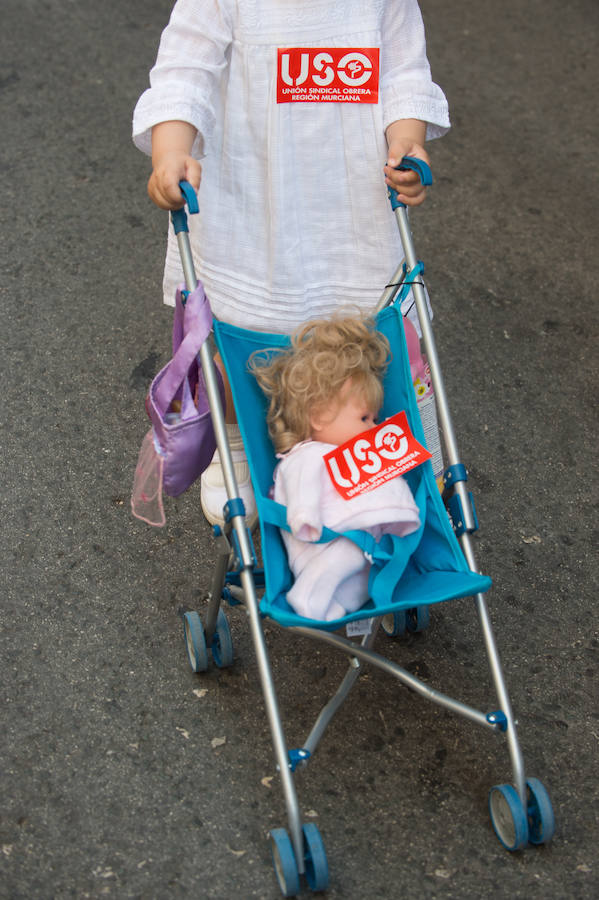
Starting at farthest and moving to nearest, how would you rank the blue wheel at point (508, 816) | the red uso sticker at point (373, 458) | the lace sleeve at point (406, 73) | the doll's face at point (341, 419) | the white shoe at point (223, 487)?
the white shoe at point (223, 487)
the lace sleeve at point (406, 73)
the doll's face at point (341, 419)
the red uso sticker at point (373, 458)
the blue wheel at point (508, 816)

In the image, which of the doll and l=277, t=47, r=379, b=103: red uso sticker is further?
l=277, t=47, r=379, b=103: red uso sticker

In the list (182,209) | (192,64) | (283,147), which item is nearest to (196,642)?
(182,209)

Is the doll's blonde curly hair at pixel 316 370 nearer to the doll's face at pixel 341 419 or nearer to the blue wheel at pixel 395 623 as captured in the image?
the doll's face at pixel 341 419

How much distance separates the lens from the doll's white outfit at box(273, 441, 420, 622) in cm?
204

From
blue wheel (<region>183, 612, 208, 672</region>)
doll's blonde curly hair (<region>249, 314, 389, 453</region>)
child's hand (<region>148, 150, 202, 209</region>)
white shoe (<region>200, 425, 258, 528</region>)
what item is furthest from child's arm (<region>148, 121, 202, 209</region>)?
blue wheel (<region>183, 612, 208, 672</region>)

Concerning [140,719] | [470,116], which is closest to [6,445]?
[140,719]

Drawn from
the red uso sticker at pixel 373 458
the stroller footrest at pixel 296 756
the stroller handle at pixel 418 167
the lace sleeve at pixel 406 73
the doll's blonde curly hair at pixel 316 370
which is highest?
the lace sleeve at pixel 406 73

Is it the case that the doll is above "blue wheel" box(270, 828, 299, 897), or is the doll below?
above

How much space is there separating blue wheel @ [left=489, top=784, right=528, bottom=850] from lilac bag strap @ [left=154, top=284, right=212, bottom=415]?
103 centimetres

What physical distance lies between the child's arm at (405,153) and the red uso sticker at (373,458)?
20.6 inches

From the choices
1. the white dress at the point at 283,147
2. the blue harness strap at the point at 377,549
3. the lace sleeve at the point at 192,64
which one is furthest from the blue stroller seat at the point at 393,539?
the lace sleeve at the point at 192,64

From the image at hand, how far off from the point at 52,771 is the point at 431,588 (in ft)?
3.00

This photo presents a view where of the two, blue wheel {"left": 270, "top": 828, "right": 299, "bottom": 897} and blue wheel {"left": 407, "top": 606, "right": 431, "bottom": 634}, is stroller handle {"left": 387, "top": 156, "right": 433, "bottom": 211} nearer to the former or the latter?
blue wheel {"left": 407, "top": 606, "right": 431, "bottom": 634}

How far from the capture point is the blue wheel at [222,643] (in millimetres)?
2422
